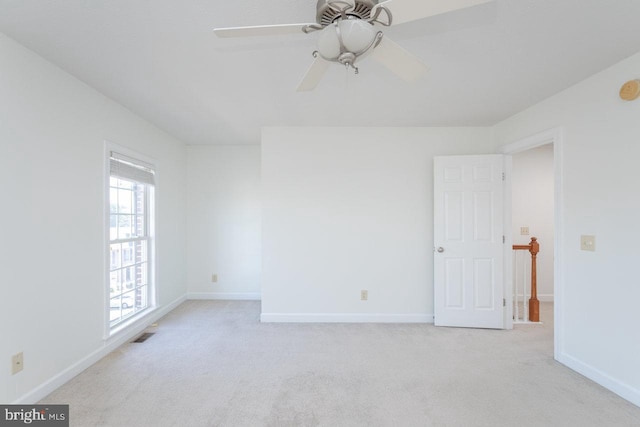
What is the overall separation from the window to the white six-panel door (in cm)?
349

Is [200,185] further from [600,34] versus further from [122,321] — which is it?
[600,34]

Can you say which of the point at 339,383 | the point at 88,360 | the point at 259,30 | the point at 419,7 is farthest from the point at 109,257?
the point at 419,7

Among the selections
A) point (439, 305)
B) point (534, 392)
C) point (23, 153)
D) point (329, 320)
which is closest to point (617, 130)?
point (534, 392)

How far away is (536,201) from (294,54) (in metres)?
4.16

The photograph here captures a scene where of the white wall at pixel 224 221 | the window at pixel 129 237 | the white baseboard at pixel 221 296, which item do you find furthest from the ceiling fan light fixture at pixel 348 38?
the white baseboard at pixel 221 296

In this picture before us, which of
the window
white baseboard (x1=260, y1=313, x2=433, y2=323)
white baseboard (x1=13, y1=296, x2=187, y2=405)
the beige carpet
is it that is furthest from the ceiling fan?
white baseboard (x1=260, y1=313, x2=433, y2=323)

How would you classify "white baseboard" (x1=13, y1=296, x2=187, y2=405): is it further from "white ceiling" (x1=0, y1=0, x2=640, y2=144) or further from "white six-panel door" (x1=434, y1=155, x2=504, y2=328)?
"white six-panel door" (x1=434, y1=155, x2=504, y2=328)

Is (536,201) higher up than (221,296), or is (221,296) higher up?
(536,201)

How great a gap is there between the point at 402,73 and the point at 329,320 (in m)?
2.95

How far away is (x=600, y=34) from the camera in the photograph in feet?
5.97

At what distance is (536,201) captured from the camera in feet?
14.1

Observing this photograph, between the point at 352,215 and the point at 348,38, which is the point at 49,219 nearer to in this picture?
the point at 348,38

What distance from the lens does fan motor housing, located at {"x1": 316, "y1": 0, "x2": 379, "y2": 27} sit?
1.20 meters

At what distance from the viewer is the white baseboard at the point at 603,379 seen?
6.75 feet
